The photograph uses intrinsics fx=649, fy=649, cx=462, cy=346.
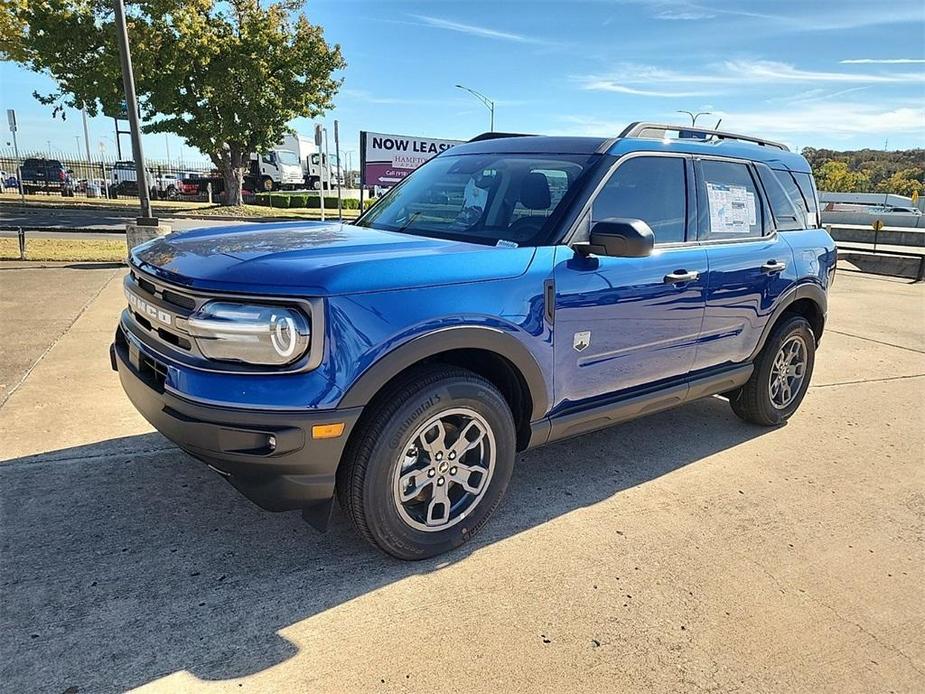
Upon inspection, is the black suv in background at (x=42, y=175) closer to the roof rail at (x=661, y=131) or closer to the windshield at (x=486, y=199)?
the windshield at (x=486, y=199)

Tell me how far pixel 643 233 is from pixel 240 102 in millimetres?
25795

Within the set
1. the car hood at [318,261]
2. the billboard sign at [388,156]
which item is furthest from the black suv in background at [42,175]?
the car hood at [318,261]

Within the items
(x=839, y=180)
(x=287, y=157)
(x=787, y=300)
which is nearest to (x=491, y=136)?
(x=787, y=300)

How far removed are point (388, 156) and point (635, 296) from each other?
17601mm

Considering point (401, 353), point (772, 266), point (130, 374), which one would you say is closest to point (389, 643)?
point (401, 353)

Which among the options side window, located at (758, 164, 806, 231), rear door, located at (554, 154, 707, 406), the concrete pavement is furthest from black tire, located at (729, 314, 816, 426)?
the concrete pavement

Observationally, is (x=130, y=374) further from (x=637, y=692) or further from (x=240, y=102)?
(x=240, y=102)

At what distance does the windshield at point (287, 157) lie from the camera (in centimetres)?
3828

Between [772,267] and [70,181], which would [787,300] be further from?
[70,181]

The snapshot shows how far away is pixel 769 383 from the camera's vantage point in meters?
4.57

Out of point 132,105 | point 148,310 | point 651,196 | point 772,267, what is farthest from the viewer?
point 132,105

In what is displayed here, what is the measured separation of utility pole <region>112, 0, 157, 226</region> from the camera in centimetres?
919

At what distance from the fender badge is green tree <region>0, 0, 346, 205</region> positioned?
24.4 meters

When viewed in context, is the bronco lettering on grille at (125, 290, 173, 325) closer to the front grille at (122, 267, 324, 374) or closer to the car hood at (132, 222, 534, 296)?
the front grille at (122, 267, 324, 374)
